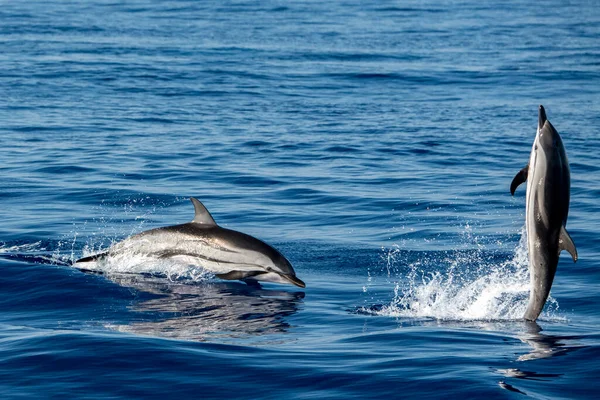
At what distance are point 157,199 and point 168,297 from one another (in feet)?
17.6

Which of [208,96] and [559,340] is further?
[208,96]

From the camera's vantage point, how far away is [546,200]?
26.0 feet

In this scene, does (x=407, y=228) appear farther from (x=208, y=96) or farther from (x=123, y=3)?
(x=123, y=3)

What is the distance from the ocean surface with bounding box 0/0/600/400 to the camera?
766cm

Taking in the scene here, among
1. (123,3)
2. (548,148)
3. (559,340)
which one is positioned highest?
(123,3)

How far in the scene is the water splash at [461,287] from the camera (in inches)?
389

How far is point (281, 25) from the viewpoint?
42531 millimetres

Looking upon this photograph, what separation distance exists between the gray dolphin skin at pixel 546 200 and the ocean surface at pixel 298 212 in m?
0.66

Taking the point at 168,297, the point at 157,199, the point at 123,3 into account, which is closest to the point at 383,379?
the point at 168,297

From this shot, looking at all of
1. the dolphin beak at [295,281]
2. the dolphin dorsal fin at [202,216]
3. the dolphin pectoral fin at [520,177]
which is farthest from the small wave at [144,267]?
the dolphin pectoral fin at [520,177]

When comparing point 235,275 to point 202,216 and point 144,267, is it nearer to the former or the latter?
point 202,216

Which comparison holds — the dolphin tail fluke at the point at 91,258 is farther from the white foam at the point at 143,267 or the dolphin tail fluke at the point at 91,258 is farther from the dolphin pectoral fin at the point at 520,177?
the dolphin pectoral fin at the point at 520,177

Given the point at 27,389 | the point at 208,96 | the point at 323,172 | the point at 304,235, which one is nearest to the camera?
the point at 27,389

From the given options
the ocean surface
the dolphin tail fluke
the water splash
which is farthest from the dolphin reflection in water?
the water splash
